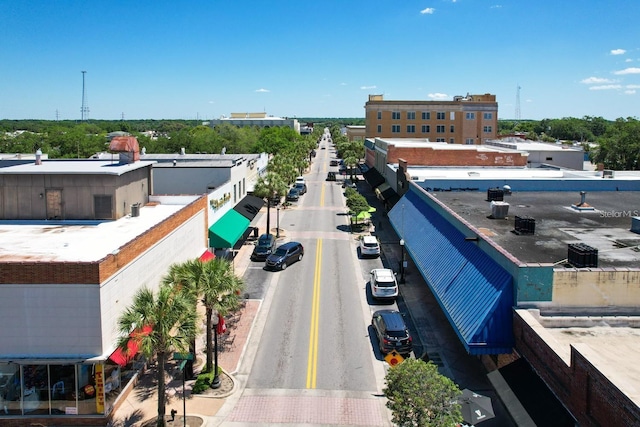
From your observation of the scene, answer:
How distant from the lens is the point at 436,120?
105 metres

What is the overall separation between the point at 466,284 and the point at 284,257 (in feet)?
57.3

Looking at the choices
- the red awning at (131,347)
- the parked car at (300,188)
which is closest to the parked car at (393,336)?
the red awning at (131,347)

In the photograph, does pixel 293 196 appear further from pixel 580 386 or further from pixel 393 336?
pixel 580 386

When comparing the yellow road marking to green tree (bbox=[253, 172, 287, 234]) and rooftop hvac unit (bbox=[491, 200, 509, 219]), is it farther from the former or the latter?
rooftop hvac unit (bbox=[491, 200, 509, 219])

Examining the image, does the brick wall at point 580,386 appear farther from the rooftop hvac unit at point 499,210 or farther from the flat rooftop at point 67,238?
the flat rooftop at point 67,238

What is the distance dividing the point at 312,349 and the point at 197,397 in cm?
605

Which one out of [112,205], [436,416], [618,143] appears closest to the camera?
[436,416]

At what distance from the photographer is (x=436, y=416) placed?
48.2 feet

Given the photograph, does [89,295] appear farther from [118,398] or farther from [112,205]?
[112,205]

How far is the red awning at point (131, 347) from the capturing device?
659 inches

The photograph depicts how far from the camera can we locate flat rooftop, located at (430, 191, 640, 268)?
75.2 ft

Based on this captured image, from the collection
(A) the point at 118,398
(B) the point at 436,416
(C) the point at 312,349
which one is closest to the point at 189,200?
(C) the point at 312,349

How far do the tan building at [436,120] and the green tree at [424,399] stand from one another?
Answer: 93.9 m

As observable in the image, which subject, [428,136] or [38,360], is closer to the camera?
[38,360]
